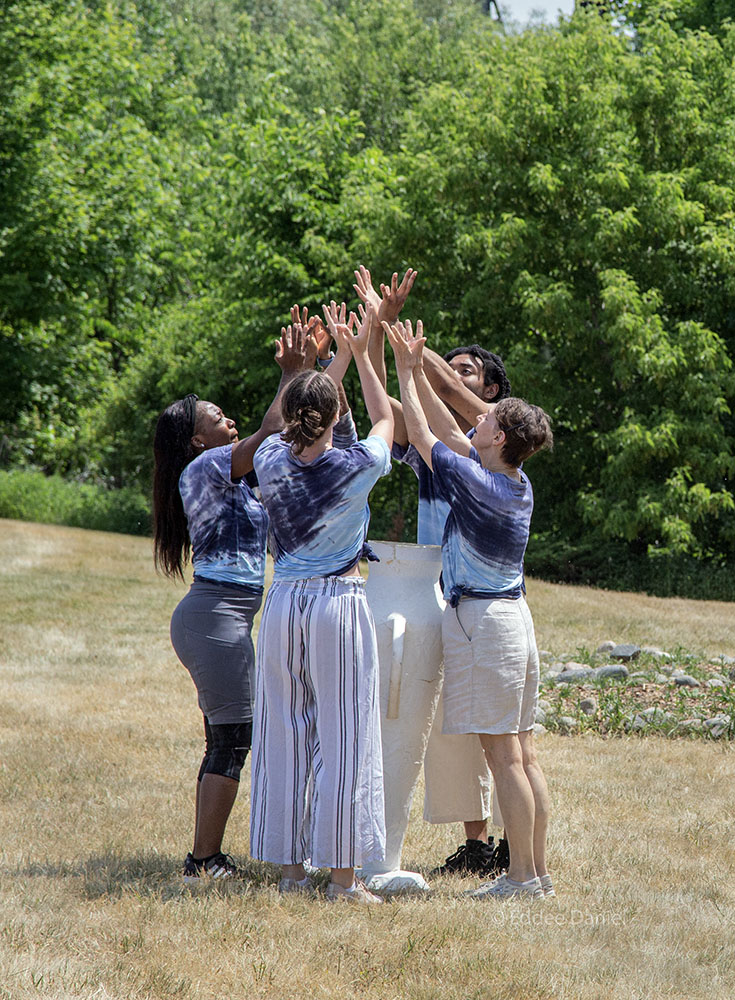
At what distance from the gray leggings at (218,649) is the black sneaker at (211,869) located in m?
0.54

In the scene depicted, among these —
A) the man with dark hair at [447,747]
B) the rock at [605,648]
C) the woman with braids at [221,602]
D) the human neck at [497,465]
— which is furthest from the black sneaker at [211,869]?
the rock at [605,648]

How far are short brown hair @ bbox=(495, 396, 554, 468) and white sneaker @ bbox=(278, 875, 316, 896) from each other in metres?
1.77

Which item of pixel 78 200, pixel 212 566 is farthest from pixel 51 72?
pixel 212 566

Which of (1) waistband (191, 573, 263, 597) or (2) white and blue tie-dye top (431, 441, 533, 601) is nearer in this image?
(2) white and blue tie-dye top (431, 441, 533, 601)

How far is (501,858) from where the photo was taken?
493cm

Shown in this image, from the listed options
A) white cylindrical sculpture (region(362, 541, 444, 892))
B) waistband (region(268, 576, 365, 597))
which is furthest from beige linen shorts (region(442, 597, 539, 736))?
waistband (region(268, 576, 365, 597))

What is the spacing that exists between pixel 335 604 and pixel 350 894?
1.07 m

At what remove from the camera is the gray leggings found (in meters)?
4.56

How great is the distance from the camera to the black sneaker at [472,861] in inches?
193

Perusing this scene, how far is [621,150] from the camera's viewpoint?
17.6 metres

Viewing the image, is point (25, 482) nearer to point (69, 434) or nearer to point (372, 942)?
point (69, 434)

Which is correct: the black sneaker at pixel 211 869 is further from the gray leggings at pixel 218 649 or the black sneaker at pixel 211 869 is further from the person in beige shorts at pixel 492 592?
the person in beige shorts at pixel 492 592

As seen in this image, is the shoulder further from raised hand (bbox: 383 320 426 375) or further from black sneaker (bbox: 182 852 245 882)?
black sneaker (bbox: 182 852 245 882)

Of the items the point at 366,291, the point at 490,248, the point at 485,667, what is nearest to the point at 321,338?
the point at 366,291
